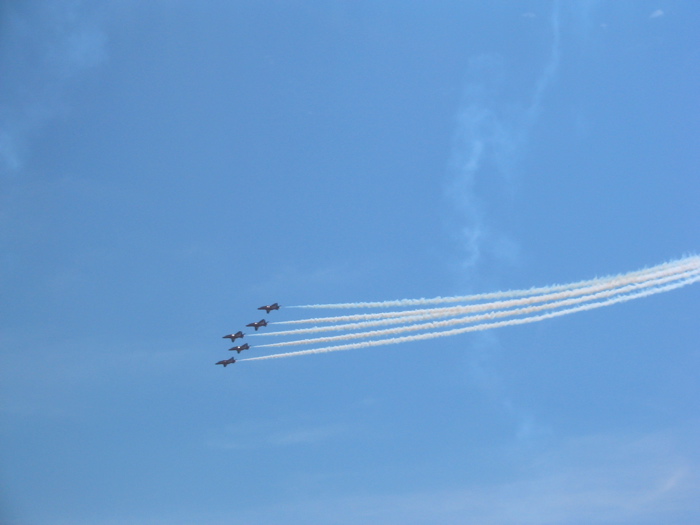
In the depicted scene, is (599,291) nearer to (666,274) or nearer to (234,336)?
(666,274)

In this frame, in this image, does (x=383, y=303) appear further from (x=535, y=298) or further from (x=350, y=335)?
(x=535, y=298)

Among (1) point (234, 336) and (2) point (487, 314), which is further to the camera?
(1) point (234, 336)

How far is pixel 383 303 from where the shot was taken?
273 feet

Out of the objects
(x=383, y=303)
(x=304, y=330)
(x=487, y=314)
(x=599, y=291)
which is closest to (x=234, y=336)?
(x=304, y=330)

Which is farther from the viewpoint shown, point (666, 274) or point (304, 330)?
point (304, 330)

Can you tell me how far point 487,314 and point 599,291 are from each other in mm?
8896

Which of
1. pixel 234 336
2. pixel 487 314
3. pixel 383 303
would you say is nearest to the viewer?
pixel 487 314

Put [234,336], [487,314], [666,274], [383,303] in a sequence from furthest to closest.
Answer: [234,336] < [383,303] < [487,314] < [666,274]

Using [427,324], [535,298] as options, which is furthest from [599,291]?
[427,324]

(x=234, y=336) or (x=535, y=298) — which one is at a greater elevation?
(x=234, y=336)

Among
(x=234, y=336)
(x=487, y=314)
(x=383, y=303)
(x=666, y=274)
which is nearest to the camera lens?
(x=666, y=274)

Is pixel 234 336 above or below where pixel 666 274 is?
above

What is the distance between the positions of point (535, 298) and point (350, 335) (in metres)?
18.0

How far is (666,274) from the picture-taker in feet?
228
